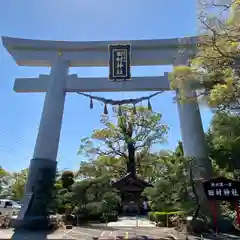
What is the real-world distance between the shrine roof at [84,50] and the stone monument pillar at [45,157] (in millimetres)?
654

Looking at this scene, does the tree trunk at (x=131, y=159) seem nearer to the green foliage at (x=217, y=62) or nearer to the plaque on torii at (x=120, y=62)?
the plaque on torii at (x=120, y=62)

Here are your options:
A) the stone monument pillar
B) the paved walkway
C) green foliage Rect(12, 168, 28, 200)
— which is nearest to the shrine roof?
the stone monument pillar

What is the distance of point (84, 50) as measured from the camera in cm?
1509

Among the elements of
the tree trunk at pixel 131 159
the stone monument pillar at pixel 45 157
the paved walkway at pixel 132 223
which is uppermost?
the tree trunk at pixel 131 159

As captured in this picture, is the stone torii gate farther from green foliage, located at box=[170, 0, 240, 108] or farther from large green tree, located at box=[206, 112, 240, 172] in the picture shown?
green foliage, located at box=[170, 0, 240, 108]

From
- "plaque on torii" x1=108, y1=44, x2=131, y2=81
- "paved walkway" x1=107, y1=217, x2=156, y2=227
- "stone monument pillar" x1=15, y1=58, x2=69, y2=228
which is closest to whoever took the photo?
"stone monument pillar" x1=15, y1=58, x2=69, y2=228

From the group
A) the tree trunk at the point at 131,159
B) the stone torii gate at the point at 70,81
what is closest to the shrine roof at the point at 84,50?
the stone torii gate at the point at 70,81

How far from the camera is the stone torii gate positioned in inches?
537

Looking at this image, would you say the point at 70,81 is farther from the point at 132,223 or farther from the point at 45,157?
the point at 132,223

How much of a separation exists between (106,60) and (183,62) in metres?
3.78

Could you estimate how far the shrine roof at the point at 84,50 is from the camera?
14.8m

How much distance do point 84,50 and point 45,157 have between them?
5625 millimetres

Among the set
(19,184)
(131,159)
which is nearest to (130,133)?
(131,159)

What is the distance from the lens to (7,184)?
43875 mm
